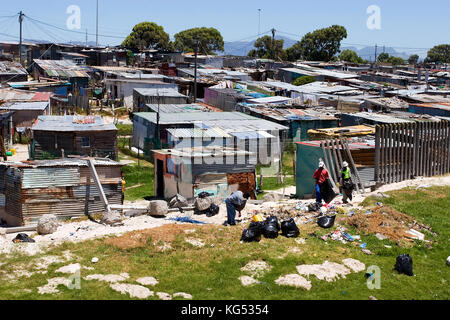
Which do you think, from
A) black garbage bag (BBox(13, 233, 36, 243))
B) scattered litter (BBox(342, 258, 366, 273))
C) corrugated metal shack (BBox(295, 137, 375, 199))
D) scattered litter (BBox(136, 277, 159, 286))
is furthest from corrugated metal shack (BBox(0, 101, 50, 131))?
scattered litter (BBox(342, 258, 366, 273))

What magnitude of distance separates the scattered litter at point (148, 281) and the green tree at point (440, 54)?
10277 centimetres

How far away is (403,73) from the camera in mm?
67312

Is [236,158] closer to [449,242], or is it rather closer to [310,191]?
[310,191]

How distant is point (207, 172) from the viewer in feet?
57.3

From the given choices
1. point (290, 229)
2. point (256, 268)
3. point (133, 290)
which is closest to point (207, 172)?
point (290, 229)

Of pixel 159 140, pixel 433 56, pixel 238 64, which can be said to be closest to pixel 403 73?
pixel 238 64

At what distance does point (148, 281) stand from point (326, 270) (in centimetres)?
332

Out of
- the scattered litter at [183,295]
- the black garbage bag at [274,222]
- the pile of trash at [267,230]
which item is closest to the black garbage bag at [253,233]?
the pile of trash at [267,230]

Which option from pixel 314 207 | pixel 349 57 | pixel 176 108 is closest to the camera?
pixel 314 207

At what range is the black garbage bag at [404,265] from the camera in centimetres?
1012

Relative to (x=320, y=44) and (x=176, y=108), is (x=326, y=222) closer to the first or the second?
(x=176, y=108)

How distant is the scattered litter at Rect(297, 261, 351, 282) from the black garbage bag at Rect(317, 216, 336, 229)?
2.00 meters

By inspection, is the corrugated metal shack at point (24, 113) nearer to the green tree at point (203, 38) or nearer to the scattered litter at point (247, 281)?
the scattered litter at point (247, 281)

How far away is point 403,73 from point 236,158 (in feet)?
181
